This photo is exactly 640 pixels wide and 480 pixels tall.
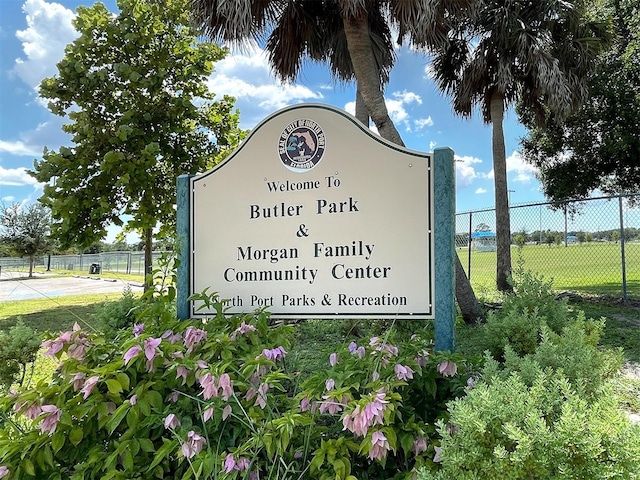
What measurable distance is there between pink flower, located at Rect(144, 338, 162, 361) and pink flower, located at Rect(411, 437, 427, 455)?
1.20 meters

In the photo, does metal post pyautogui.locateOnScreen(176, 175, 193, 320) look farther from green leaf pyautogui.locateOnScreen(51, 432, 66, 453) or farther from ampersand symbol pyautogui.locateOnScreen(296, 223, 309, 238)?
green leaf pyautogui.locateOnScreen(51, 432, 66, 453)

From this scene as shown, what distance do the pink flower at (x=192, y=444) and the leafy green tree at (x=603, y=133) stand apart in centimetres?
917

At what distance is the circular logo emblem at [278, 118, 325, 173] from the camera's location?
9.15 ft

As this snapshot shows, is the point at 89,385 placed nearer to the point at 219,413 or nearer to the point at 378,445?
the point at 219,413

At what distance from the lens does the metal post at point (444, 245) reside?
8.06 ft

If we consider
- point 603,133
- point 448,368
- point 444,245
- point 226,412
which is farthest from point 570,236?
point 226,412

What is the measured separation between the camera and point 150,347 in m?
1.95

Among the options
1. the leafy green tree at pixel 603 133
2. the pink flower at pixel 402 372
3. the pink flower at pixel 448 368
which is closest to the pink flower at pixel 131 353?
the pink flower at pixel 402 372

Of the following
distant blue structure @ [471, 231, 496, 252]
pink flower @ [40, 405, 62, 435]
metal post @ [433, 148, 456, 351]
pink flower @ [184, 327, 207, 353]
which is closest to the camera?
pink flower @ [40, 405, 62, 435]

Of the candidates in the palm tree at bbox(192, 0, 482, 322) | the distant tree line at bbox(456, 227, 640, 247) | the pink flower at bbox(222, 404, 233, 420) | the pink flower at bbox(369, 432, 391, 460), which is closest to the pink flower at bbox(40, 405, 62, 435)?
the pink flower at bbox(222, 404, 233, 420)

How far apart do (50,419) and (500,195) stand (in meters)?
8.86

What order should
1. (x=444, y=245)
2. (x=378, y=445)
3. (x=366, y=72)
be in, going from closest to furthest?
(x=378, y=445), (x=444, y=245), (x=366, y=72)

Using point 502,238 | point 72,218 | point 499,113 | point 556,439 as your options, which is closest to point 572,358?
point 556,439

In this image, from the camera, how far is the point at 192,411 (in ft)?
6.50
